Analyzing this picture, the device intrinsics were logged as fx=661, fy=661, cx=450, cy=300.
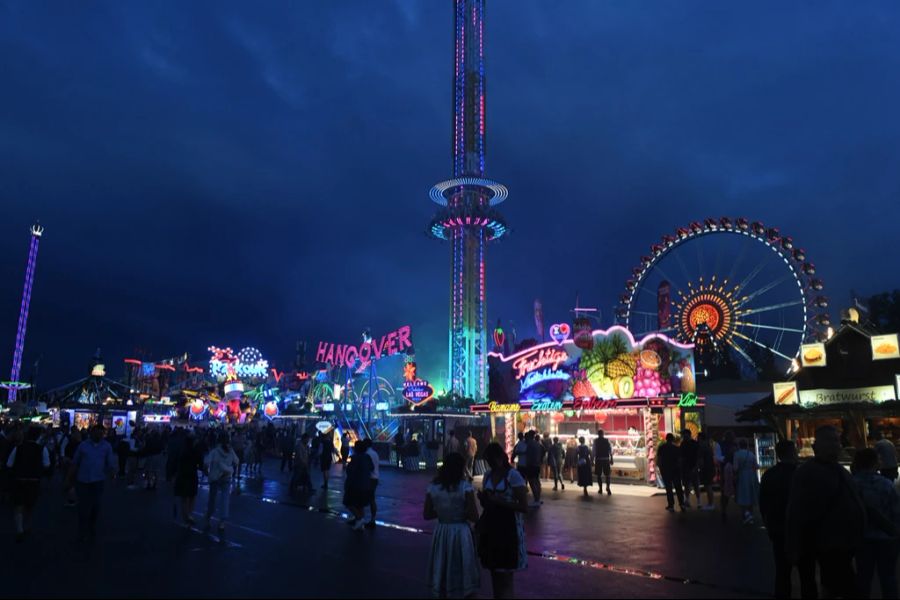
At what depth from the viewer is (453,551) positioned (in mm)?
5805

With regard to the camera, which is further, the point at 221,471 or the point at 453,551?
the point at 221,471

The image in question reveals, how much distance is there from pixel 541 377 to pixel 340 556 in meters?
18.4

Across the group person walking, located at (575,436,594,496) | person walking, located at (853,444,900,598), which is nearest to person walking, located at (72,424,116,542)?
person walking, located at (853,444,900,598)

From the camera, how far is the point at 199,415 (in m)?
64.6

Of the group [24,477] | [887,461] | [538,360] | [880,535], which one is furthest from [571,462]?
[880,535]

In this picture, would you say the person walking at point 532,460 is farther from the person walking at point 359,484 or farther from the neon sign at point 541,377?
the neon sign at point 541,377

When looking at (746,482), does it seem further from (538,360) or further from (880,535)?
(538,360)

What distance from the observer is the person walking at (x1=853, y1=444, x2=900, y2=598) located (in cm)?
584

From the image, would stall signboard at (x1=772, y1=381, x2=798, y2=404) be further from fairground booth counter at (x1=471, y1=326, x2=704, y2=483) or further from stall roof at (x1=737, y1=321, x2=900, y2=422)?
fairground booth counter at (x1=471, y1=326, x2=704, y2=483)

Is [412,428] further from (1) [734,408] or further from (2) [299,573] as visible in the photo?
(2) [299,573]

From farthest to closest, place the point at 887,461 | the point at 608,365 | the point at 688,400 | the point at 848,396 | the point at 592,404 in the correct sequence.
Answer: the point at 608,365, the point at 592,404, the point at 848,396, the point at 688,400, the point at 887,461

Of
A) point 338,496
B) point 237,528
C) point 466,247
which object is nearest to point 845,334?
point 338,496

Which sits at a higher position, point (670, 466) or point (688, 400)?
point (688, 400)

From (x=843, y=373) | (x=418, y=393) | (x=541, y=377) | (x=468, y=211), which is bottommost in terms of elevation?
(x=843, y=373)
